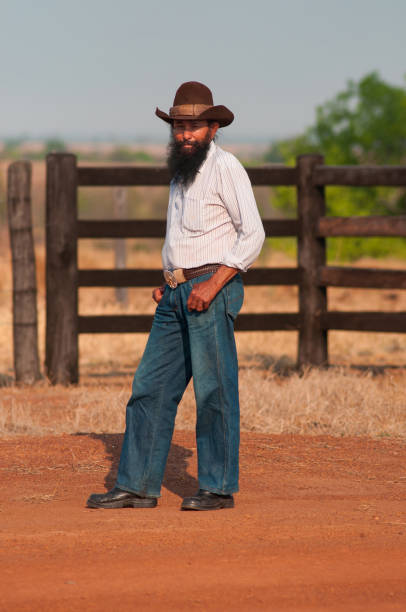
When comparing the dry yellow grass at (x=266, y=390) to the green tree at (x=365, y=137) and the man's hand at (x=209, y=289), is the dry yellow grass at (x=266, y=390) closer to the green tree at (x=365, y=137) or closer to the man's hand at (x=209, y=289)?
the man's hand at (x=209, y=289)

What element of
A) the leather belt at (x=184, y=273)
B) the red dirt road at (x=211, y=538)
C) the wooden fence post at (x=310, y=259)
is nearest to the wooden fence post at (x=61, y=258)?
the wooden fence post at (x=310, y=259)

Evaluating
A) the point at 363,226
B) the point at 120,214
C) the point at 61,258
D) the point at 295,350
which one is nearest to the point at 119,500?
the point at 61,258

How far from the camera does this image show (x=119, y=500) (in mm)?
4957

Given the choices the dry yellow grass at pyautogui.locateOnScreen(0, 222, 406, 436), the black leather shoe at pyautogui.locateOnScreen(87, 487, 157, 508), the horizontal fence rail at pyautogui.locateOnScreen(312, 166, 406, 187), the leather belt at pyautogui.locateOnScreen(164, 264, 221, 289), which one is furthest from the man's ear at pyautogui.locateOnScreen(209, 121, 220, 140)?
the horizontal fence rail at pyautogui.locateOnScreen(312, 166, 406, 187)

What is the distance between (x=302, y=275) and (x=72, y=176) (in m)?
2.28

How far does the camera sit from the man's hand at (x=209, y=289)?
464 cm

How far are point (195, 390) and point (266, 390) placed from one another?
9.73ft

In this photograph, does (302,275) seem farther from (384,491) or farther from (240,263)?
(240,263)

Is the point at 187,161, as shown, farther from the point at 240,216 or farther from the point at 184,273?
the point at 184,273

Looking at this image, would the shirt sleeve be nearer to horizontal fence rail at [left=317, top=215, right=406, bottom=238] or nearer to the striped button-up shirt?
the striped button-up shirt

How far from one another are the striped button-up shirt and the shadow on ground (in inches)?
52.6

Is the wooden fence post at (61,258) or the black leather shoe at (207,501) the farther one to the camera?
the wooden fence post at (61,258)

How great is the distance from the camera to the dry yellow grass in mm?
7021

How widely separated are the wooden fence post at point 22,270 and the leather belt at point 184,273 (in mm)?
Answer: 4496
